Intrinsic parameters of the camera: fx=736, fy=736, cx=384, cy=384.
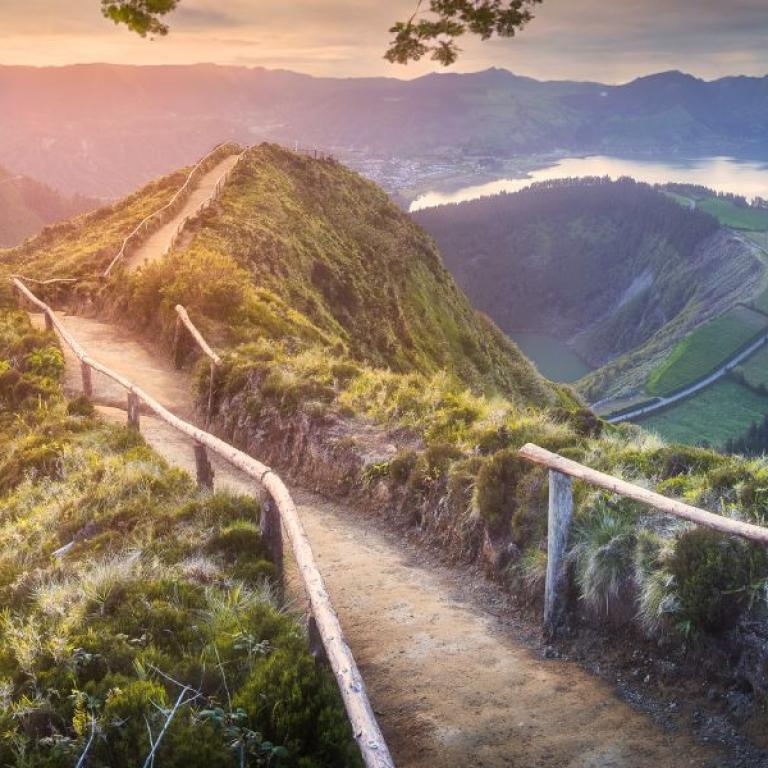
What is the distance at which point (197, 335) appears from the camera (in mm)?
19375

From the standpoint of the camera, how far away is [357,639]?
839 centimetres

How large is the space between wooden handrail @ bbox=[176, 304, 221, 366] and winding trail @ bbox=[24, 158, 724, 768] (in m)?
7.31

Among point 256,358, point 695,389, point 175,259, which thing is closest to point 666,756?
point 256,358

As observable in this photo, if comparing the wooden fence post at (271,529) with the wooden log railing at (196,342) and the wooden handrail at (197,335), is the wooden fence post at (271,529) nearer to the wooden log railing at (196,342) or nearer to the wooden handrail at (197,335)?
the wooden log railing at (196,342)

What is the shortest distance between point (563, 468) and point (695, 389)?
666 feet

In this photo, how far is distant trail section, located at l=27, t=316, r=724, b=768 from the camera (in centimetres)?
651

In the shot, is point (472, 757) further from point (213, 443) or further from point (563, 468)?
point (213, 443)

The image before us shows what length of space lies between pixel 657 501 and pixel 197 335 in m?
14.5

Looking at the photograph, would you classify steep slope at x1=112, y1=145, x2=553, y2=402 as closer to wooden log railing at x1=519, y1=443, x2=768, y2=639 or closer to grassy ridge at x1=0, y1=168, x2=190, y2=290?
grassy ridge at x1=0, y1=168, x2=190, y2=290

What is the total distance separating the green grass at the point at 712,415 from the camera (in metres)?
176

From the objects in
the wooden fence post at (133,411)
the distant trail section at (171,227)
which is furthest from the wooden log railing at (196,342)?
the distant trail section at (171,227)

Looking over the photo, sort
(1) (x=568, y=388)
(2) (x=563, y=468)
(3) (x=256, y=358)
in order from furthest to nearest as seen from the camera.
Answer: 1. (1) (x=568, y=388)
2. (3) (x=256, y=358)
3. (2) (x=563, y=468)

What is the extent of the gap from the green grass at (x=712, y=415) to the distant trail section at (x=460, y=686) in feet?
558

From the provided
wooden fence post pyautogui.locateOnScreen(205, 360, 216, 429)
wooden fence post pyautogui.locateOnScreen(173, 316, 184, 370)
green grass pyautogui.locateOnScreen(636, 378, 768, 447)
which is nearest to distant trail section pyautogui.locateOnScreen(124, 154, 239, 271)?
wooden fence post pyautogui.locateOnScreen(173, 316, 184, 370)
